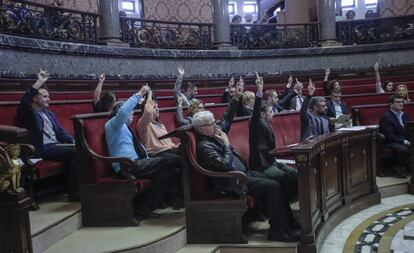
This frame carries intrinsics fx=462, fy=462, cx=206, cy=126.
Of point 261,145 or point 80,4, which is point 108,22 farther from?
point 261,145

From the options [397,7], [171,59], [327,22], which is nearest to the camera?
[171,59]

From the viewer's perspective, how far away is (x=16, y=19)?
5648mm

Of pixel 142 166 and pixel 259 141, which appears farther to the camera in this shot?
pixel 259 141

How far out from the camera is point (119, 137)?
3.40 meters

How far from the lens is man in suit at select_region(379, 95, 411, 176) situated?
5164mm

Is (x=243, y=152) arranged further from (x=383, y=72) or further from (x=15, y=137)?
(x=383, y=72)

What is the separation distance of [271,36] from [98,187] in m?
6.71

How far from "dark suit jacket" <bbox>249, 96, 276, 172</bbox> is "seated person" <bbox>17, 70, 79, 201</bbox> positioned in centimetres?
139

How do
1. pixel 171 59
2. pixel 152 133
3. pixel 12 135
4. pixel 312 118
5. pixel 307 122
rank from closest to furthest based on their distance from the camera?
pixel 12 135 < pixel 152 133 < pixel 307 122 < pixel 312 118 < pixel 171 59

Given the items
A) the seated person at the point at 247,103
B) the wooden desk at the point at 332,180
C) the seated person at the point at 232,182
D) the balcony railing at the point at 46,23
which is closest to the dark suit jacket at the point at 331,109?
the wooden desk at the point at 332,180

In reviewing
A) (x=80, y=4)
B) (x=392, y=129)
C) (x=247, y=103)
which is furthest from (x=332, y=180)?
(x=80, y=4)

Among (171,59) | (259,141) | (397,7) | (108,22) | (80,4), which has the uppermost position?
(80,4)

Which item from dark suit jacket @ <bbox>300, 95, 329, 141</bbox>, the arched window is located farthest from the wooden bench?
the arched window

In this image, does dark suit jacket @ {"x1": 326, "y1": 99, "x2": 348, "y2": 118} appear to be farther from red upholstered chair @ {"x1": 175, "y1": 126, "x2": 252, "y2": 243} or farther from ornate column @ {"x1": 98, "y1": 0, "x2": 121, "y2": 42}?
ornate column @ {"x1": 98, "y1": 0, "x2": 121, "y2": 42}
